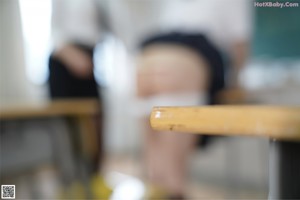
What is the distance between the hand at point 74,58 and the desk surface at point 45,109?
160mm

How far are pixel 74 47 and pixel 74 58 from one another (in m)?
0.04

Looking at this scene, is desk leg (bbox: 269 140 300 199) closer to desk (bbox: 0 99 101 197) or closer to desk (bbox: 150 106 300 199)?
desk (bbox: 150 106 300 199)

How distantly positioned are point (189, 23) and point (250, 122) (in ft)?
2.71

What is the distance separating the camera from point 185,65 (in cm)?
76

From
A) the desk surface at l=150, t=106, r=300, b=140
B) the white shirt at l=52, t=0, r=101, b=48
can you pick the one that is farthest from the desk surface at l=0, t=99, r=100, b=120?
the desk surface at l=150, t=106, r=300, b=140

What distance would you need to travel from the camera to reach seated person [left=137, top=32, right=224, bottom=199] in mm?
752

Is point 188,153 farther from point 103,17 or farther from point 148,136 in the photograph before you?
point 103,17

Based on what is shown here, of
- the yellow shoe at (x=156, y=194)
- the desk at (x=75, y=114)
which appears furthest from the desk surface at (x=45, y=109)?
the yellow shoe at (x=156, y=194)

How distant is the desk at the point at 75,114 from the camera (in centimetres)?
85

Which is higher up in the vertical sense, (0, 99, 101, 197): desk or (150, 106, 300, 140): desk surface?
(150, 106, 300, 140): desk surface

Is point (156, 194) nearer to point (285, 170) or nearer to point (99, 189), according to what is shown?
point (99, 189)

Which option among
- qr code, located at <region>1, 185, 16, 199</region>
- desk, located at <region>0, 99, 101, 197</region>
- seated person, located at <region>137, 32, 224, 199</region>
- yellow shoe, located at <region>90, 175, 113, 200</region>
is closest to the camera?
qr code, located at <region>1, 185, 16, 199</region>

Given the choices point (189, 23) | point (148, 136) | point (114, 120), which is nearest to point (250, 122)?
point (148, 136)

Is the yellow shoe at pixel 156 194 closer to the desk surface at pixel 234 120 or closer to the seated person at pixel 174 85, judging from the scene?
the seated person at pixel 174 85
